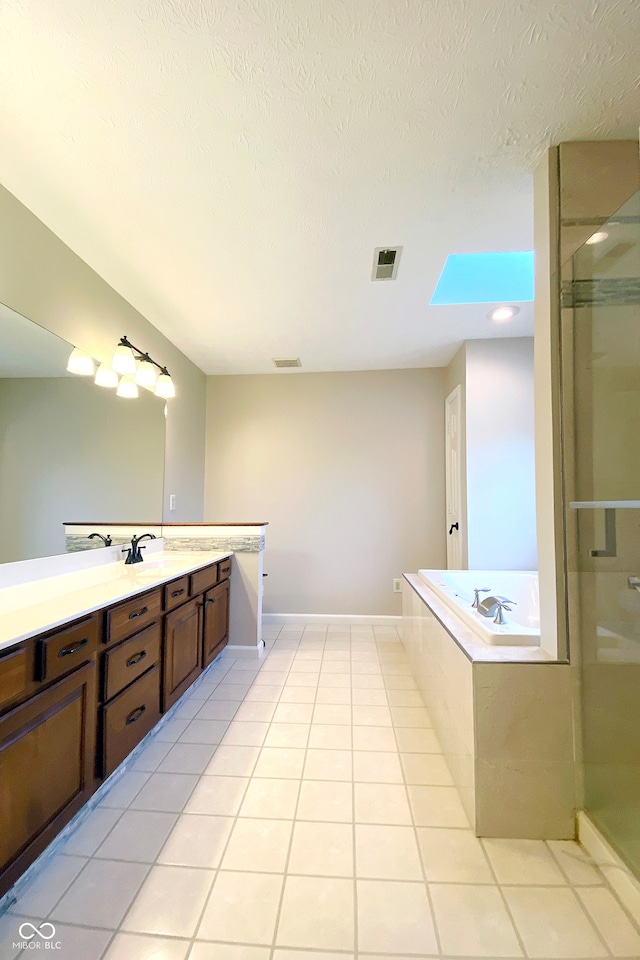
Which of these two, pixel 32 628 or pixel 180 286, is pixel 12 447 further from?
pixel 180 286

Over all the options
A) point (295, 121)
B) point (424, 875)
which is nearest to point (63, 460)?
point (295, 121)

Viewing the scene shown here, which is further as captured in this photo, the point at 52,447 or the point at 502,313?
the point at 502,313

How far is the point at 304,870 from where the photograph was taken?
1.15m

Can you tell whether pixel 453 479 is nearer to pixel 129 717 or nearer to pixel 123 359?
pixel 123 359

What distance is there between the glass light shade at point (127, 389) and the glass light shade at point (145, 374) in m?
0.05

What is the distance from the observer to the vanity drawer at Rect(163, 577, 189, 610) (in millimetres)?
1887

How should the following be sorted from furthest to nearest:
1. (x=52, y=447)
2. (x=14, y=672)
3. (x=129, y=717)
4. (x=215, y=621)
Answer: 1. (x=215, y=621)
2. (x=52, y=447)
3. (x=129, y=717)
4. (x=14, y=672)

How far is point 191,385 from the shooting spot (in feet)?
11.2

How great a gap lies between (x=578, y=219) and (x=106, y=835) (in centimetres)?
265

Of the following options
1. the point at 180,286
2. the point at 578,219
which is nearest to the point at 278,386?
the point at 180,286

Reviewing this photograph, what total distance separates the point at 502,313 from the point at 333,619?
9.19 ft

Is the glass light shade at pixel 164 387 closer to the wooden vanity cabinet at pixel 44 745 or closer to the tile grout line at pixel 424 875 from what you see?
the wooden vanity cabinet at pixel 44 745

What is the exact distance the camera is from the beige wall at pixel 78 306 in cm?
159

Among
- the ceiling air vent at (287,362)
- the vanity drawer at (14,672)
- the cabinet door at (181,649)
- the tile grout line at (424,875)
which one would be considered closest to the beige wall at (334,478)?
the ceiling air vent at (287,362)
